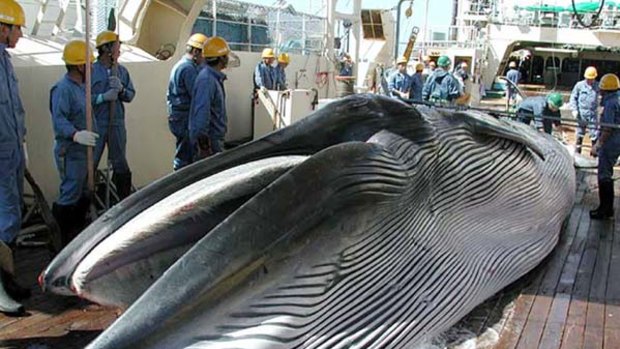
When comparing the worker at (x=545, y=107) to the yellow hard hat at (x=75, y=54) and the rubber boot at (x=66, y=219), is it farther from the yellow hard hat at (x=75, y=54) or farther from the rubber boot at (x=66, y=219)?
the rubber boot at (x=66, y=219)

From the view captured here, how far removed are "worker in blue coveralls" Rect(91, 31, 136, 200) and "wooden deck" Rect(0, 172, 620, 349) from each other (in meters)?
1.26

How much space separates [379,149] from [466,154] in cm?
131

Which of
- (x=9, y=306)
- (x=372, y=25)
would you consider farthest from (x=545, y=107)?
(x=372, y=25)

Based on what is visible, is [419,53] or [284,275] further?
[419,53]

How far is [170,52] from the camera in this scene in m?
9.57

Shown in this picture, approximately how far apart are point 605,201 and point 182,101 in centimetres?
494

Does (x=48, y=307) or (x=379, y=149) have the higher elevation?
(x=379, y=149)

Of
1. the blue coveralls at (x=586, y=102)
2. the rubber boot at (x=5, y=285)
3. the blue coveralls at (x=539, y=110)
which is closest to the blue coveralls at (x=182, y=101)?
the rubber boot at (x=5, y=285)

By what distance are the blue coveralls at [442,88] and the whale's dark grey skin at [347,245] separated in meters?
10.9

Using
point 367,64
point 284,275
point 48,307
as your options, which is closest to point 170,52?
point 48,307

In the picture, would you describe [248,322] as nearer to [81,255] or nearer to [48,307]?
[81,255]

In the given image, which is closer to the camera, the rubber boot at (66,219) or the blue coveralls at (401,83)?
the rubber boot at (66,219)

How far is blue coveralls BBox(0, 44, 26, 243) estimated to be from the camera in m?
5.00

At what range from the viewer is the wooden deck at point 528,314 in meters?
4.19
